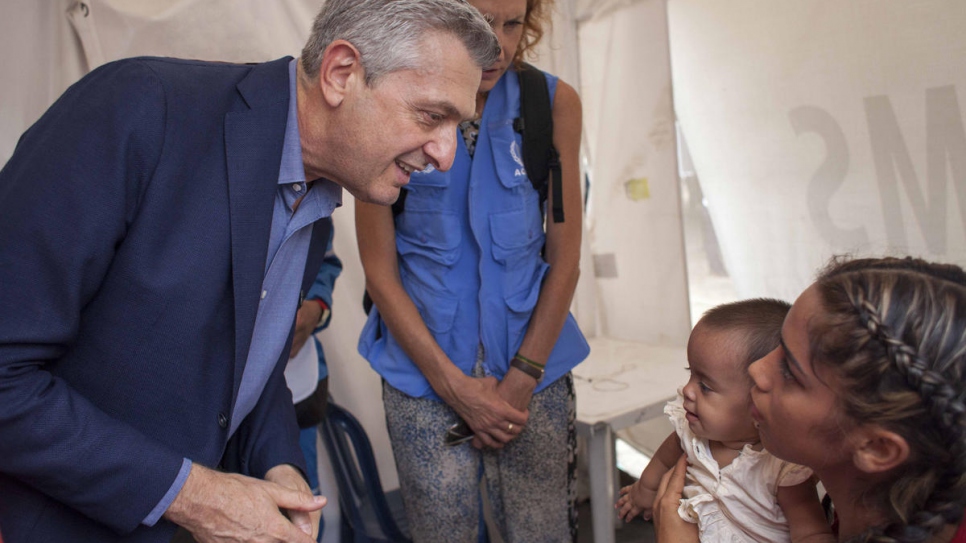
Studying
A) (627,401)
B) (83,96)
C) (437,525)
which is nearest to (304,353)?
(437,525)

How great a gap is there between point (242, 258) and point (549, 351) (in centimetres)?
101

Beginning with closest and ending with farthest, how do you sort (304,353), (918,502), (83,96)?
(918,502) → (83,96) → (304,353)

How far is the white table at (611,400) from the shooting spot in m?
2.78

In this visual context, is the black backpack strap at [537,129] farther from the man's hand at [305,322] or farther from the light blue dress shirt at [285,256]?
the man's hand at [305,322]

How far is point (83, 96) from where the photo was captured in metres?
1.18

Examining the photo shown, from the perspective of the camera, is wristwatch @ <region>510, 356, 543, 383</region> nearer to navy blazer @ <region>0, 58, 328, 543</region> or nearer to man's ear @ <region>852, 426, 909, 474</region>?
navy blazer @ <region>0, 58, 328, 543</region>

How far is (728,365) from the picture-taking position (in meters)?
1.55

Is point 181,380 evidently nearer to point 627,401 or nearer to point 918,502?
point 918,502

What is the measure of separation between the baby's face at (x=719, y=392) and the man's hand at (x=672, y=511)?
0.34 feet

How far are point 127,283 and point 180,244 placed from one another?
0.10 meters

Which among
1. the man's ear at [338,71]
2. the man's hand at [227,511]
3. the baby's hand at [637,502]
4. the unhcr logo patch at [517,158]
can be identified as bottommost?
the baby's hand at [637,502]

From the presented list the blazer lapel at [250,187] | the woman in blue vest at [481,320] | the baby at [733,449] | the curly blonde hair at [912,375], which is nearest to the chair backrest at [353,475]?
the woman in blue vest at [481,320]

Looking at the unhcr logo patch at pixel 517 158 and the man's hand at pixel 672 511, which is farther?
the unhcr logo patch at pixel 517 158

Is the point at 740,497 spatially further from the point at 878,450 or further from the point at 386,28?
the point at 386,28
